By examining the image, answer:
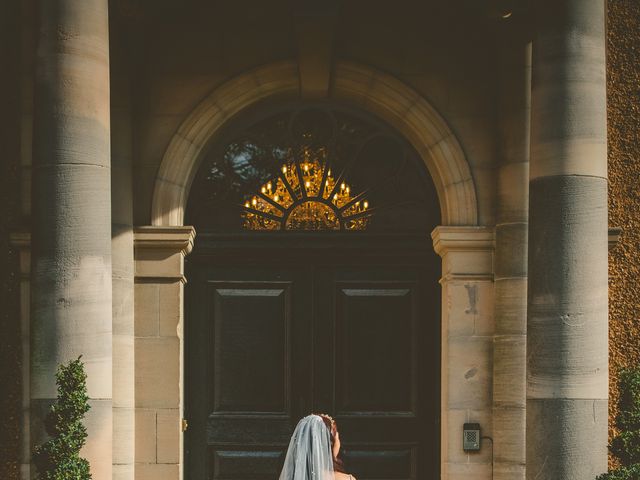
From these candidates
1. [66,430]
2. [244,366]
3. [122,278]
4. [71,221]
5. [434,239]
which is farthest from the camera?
[244,366]

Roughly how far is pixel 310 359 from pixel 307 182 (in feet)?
5.57

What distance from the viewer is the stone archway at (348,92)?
9.30 metres

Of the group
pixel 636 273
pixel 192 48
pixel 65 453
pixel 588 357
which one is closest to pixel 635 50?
pixel 636 273

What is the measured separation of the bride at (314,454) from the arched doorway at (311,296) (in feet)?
5.85

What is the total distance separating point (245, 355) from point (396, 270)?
1.66 meters

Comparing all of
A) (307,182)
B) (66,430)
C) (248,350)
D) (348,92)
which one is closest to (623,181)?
(348,92)

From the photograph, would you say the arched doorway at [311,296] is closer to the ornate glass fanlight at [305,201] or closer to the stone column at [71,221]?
the ornate glass fanlight at [305,201]

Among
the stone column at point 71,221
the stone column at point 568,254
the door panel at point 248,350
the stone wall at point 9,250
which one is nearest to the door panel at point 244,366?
the door panel at point 248,350

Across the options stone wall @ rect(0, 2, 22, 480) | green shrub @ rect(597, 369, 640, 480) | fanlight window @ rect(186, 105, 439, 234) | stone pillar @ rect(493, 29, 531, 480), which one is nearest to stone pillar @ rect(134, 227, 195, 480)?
fanlight window @ rect(186, 105, 439, 234)

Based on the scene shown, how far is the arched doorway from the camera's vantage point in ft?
31.5

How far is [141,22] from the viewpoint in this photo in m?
9.20

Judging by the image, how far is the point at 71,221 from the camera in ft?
23.9

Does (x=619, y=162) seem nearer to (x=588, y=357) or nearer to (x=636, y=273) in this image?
(x=636, y=273)

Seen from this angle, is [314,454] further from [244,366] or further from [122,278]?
[122,278]
